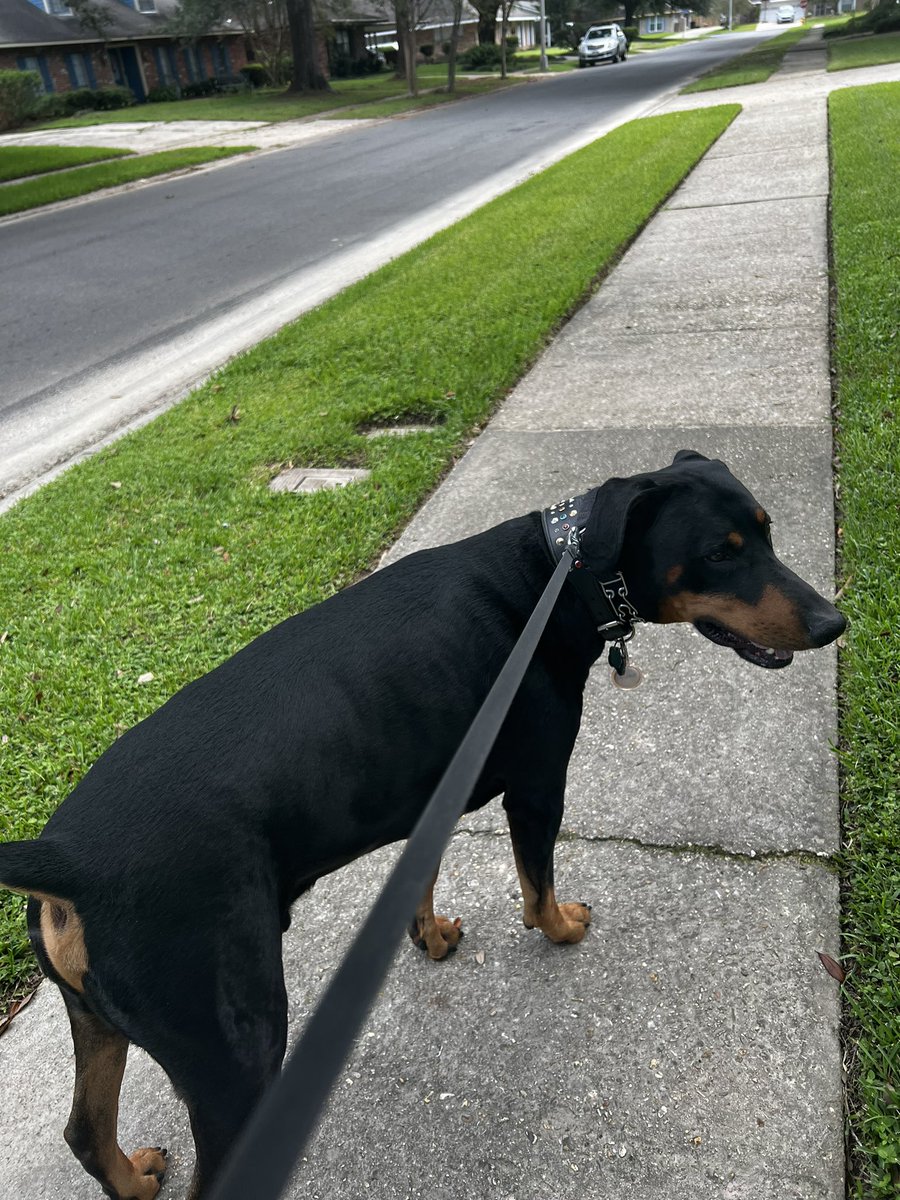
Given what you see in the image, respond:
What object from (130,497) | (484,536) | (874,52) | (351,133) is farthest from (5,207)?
(874,52)

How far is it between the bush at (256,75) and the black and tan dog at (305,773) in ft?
154

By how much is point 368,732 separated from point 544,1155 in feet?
3.24

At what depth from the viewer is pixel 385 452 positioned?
211 inches

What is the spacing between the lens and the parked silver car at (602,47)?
46.2 metres

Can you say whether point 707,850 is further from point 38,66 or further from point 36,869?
point 38,66

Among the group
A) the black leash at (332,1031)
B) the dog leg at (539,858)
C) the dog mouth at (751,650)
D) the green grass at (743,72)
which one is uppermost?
the black leash at (332,1031)

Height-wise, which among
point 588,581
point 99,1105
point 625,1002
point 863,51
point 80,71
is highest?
point 588,581

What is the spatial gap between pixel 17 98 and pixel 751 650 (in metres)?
38.8

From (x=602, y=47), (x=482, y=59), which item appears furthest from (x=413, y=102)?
(x=482, y=59)

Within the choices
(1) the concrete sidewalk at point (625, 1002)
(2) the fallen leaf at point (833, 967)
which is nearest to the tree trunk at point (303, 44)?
(1) the concrete sidewalk at point (625, 1002)

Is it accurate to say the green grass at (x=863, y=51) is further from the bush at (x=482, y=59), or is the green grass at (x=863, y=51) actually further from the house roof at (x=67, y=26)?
the house roof at (x=67, y=26)

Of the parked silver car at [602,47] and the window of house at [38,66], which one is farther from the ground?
the window of house at [38,66]

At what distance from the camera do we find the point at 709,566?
2250mm

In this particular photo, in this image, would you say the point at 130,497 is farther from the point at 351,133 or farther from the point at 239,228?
the point at 351,133
